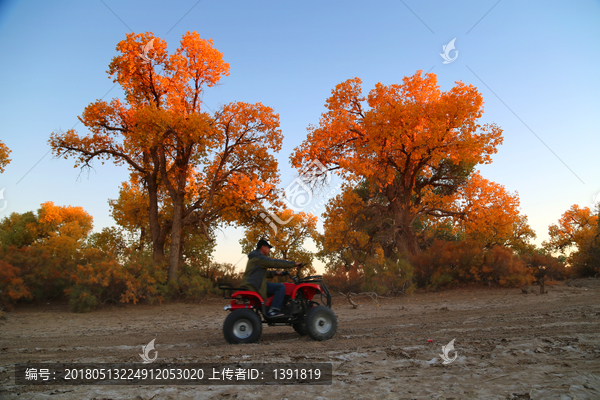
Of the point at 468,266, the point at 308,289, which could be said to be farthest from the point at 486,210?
the point at 308,289

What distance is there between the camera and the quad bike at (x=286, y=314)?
632 cm

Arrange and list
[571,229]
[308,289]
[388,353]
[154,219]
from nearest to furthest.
Result: [388,353] → [308,289] → [154,219] → [571,229]

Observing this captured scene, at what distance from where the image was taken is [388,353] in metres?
5.14

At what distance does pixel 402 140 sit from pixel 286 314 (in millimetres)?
13035

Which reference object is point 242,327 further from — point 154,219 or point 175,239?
point 154,219

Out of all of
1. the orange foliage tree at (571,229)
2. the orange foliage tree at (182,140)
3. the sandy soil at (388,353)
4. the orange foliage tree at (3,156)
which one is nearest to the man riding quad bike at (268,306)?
the sandy soil at (388,353)

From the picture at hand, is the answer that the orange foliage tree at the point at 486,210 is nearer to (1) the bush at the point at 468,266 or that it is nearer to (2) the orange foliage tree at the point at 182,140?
(1) the bush at the point at 468,266

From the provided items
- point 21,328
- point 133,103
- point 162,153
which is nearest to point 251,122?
point 162,153

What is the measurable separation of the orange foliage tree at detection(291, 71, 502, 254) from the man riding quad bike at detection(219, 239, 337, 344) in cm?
1138

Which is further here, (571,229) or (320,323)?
(571,229)

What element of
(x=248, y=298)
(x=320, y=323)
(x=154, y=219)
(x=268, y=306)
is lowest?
(x=320, y=323)

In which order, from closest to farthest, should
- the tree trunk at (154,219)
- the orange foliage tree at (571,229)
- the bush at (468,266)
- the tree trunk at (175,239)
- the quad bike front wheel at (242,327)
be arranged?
the quad bike front wheel at (242,327) → the bush at (468,266) → the tree trunk at (175,239) → the tree trunk at (154,219) → the orange foliage tree at (571,229)

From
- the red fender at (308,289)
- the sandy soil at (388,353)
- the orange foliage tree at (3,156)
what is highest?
the orange foliage tree at (3,156)

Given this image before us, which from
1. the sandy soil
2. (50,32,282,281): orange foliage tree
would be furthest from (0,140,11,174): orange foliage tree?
the sandy soil
